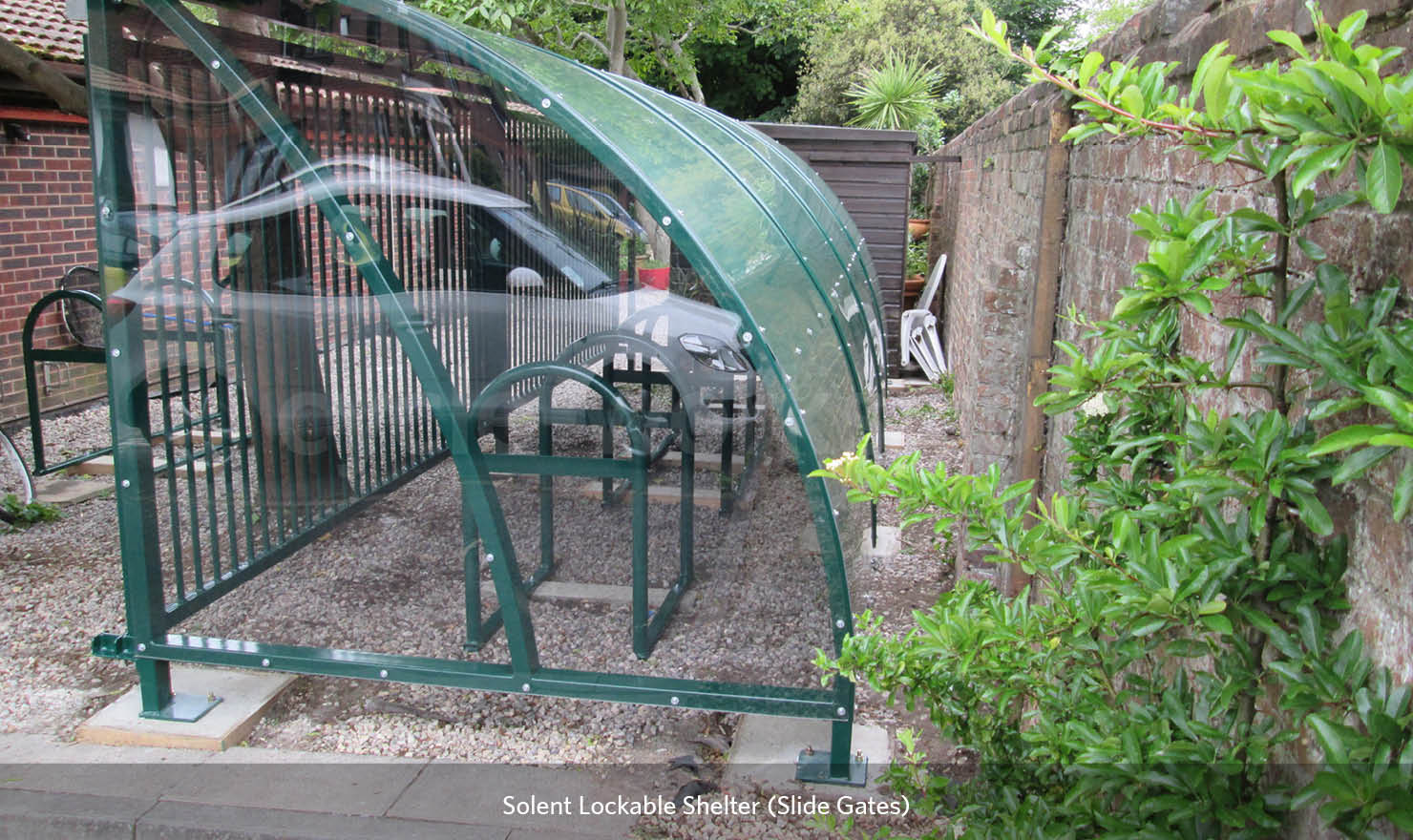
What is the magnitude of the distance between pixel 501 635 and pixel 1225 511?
2.51 meters

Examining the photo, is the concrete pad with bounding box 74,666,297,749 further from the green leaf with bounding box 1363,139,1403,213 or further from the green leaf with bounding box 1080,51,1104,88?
the green leaf with bounding box 1363,139,1403,213

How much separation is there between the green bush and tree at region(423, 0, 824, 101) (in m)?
6.34

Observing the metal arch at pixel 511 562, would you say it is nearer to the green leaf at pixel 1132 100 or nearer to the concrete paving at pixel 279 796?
the concrete paving at pixel 279 796

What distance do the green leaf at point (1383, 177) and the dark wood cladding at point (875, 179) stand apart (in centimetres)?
922

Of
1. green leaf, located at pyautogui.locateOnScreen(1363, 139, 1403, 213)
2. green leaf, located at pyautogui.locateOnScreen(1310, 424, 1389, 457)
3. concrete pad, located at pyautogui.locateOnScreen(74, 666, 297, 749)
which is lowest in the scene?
concrete pad, located at pyautogui.locateOnScreen(74, 666, 297, 749)

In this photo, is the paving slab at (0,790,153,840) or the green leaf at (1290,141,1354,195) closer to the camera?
the green leaf at (1290,141,1354,195)

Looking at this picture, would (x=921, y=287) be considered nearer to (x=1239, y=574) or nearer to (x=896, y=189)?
(x=896, y=189)

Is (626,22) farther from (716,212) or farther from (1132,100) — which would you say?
(1132,100)

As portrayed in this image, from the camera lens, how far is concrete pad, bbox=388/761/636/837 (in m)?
3.14

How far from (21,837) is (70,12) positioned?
8.23 ft

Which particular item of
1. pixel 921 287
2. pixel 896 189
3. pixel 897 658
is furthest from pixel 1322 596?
pixel 921 287

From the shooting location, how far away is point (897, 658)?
2.03 metres

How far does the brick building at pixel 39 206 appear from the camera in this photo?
25.1 feet

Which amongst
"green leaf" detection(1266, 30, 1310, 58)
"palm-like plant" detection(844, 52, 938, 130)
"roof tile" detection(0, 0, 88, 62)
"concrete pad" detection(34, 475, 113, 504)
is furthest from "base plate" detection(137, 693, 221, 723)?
"palm-like plant" detection(844, 52, 938, 130)
